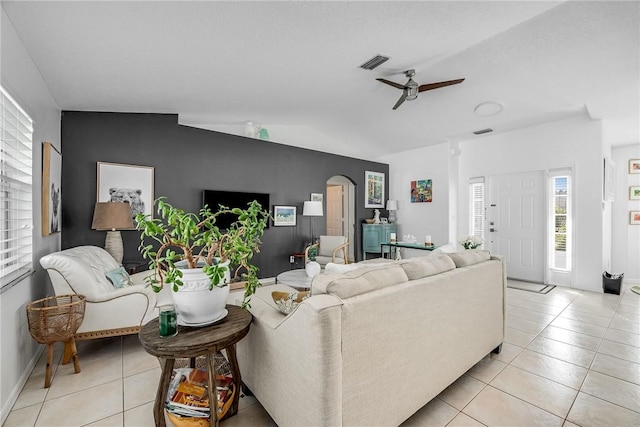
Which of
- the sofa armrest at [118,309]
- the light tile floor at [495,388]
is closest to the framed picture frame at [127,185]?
the sofa armrest at [118,309]

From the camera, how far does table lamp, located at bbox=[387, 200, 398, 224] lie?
681 centimetres

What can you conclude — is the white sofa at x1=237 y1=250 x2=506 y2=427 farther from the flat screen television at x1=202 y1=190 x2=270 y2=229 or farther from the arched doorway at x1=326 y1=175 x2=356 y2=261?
the arched doorway at x1=326 y1=175 x2=356 y2=261

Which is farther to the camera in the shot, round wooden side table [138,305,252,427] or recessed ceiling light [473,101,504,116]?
recessed ceiling light [473,101,504,116]

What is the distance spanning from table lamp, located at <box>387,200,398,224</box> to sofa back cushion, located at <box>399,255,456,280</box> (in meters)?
4.76

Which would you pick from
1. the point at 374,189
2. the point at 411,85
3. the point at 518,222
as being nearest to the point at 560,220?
the point at 518,222

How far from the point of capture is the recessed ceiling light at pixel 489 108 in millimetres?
4292

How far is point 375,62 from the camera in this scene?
3084 mm

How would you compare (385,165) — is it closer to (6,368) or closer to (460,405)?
(460,405)

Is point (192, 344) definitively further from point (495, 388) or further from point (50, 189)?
point (50, 189)

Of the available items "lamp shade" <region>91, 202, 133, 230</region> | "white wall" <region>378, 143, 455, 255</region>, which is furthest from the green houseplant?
"white wall" <region>378, 143, 455, 255</region>

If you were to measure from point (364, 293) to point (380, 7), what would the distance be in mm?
2096

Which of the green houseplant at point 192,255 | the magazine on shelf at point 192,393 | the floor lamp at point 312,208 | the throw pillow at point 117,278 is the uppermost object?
the floor lamp at point 312,208

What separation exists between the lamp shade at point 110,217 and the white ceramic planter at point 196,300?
2235mm

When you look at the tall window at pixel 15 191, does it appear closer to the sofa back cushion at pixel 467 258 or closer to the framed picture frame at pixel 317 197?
the sofa back cushion at pixel 467 258
